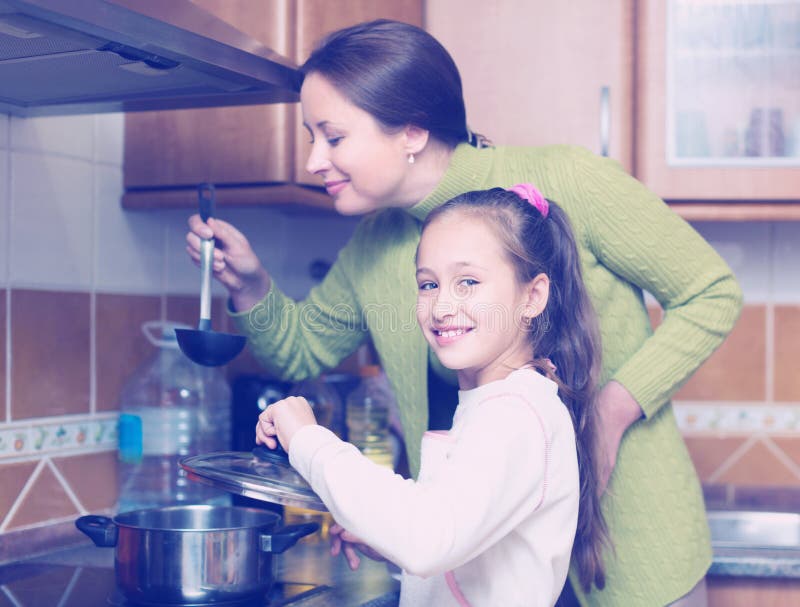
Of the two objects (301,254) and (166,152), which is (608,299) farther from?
(301,254)

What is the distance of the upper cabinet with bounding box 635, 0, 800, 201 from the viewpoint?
66.6 inches

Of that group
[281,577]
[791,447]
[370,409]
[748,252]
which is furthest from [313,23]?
[791,447]

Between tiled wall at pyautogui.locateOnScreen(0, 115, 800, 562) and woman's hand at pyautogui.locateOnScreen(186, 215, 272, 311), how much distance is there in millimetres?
263

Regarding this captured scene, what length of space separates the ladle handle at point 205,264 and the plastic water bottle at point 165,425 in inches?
14.0

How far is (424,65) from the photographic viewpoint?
123 centimetres

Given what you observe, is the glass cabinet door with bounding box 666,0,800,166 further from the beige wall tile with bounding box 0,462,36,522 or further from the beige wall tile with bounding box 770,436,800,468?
the beige wall tile with bounding box 0,462,36,522

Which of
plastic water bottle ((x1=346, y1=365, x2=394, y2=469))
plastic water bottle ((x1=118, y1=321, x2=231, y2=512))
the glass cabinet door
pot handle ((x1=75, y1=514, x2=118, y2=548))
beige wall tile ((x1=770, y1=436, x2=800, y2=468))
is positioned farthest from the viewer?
beige wall tile ((x1=770, y1=436, x2=800, y2=468))

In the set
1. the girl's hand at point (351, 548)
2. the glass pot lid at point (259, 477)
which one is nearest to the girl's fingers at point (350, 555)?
the girl's hand at point (351, 548)

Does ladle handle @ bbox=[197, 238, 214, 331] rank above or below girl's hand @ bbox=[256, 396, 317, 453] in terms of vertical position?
above

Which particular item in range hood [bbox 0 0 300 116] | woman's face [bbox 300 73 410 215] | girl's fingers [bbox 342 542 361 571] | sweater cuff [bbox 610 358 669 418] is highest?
range hood [bbox 0 0 300 116]

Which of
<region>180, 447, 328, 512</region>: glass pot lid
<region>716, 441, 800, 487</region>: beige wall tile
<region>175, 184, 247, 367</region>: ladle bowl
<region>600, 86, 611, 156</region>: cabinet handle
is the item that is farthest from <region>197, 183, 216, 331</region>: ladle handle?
<region>716, 441, 800, 487</region>: beige wall tile

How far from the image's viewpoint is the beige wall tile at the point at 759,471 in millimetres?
1964

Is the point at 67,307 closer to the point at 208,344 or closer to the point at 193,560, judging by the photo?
the point at 208,344

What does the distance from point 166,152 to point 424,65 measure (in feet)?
1.89
